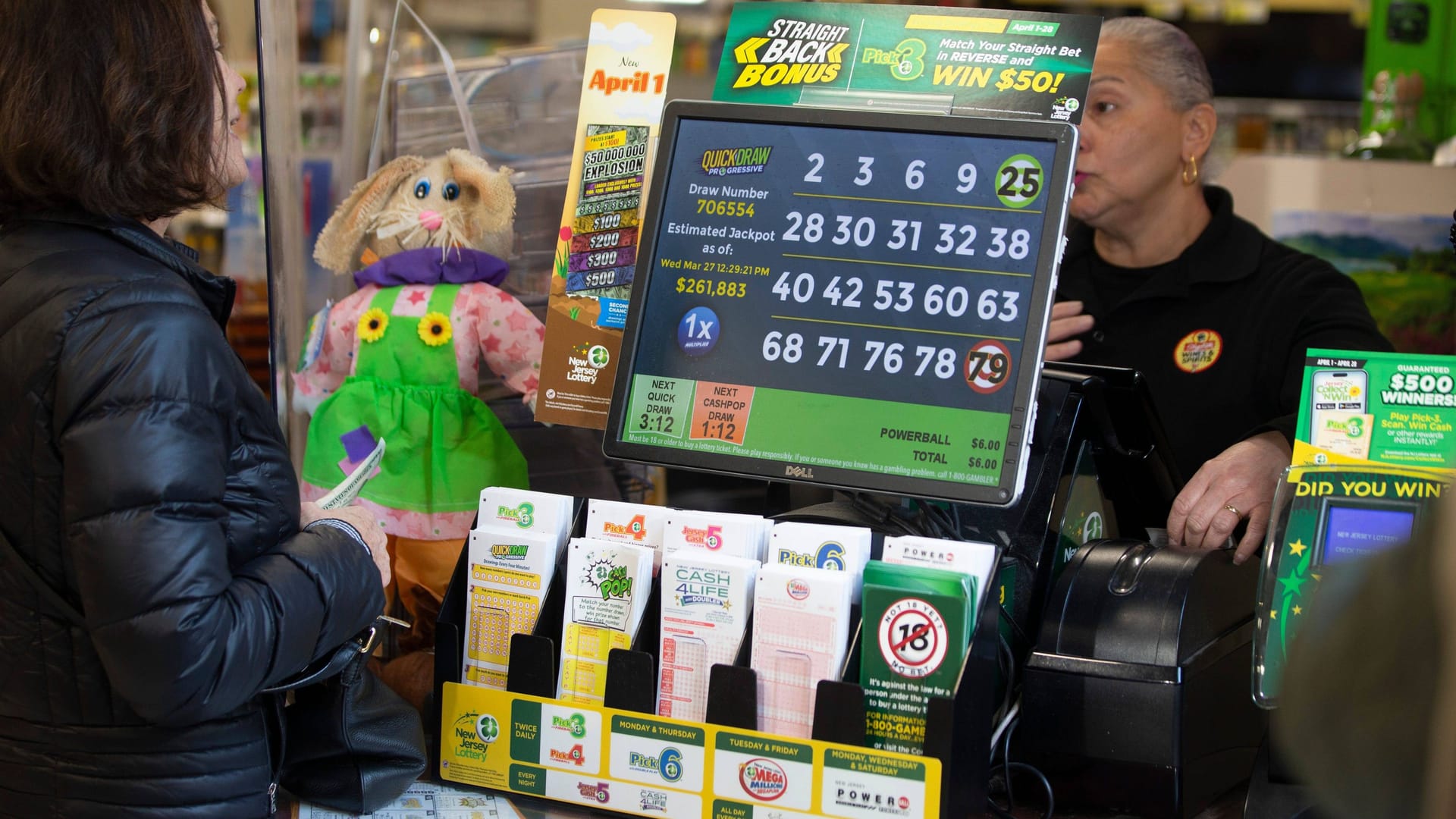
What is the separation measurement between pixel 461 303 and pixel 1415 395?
140cm

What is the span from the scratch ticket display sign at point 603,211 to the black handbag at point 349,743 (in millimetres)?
468

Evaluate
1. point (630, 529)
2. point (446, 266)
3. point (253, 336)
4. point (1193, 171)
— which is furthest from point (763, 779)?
point (253, 336)

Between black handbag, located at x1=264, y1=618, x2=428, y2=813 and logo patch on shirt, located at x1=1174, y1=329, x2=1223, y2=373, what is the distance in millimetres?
1678

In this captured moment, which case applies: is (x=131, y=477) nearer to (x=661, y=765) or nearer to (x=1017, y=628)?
(x=661, y=765)

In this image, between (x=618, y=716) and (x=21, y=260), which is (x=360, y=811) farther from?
(x=21, y=260)

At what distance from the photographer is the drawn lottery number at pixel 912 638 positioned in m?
1.22

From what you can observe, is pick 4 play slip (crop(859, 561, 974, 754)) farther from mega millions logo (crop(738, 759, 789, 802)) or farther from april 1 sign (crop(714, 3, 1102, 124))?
april 1 sign (crop(714, 3, 1102, 124))

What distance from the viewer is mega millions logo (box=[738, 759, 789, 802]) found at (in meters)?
1.26

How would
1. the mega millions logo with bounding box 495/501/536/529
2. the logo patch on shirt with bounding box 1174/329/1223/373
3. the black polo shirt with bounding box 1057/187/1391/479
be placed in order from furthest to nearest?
1. the logo patch on shirt with bounding box 1174/329/1223/373
2. the black polo shirt with bounding box 1057/187/1391/479
3. the mega millions logo with bounding box 495/501/536/529

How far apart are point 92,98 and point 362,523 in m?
0.50

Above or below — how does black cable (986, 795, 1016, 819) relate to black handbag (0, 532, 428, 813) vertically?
below

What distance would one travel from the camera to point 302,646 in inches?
48.8

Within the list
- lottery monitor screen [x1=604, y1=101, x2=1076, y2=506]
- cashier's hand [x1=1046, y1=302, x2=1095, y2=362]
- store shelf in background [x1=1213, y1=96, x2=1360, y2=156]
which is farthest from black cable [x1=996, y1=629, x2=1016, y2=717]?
store shelf in background [x1=1213, y1=96, x2=1360, y2=156]

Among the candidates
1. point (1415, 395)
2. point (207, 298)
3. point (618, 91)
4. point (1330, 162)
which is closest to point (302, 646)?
point (207, 298)
